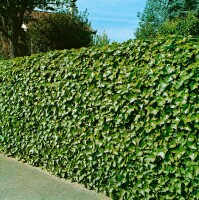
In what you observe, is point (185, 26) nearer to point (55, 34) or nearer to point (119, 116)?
point (55, 34)

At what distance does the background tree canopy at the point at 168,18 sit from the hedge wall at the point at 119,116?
69.9ft

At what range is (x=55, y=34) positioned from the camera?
2077 cm

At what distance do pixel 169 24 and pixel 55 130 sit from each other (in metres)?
23.2

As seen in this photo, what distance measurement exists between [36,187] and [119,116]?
2.27m

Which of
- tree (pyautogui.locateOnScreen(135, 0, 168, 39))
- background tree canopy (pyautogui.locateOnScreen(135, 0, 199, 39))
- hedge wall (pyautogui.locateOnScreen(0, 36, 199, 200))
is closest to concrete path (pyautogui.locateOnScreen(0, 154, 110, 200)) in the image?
hedge wall (pyautogui.locateOnScreen(0, 36, 199, 200))

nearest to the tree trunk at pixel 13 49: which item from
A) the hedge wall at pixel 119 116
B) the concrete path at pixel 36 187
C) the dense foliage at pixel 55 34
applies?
the dense foliage at pixel 55 34

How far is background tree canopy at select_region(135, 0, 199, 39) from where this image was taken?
26328 millimetres

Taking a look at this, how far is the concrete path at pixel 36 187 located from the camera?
5.31m

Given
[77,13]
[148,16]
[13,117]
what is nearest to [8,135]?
[13,117]

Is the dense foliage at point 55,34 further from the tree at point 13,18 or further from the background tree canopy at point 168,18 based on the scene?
the background tree canopy at point 168,18

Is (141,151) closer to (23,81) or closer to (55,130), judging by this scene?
(55,130)

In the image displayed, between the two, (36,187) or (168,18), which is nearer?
(36,187)

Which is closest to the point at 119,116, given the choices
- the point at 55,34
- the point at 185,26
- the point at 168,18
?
the point at 55,34

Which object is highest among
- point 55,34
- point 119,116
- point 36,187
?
point 55,34
